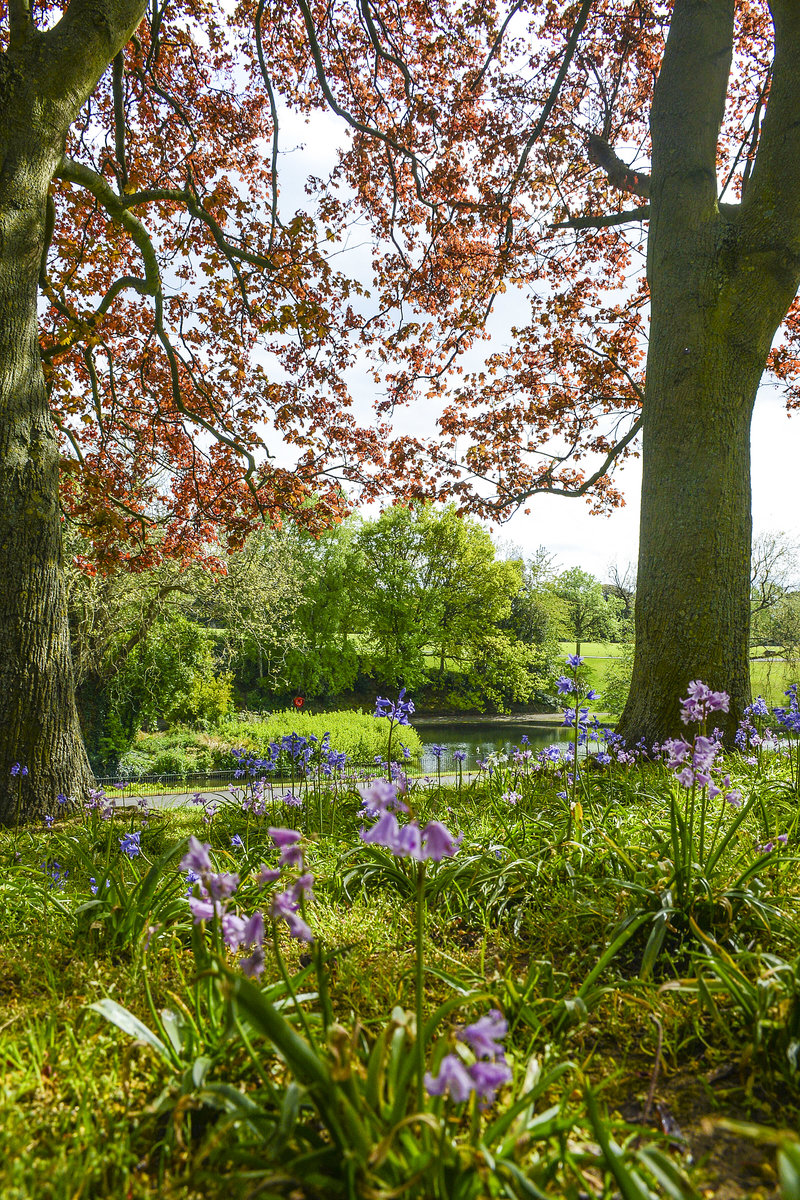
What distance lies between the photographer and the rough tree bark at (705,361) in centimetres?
459

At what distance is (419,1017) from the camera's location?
0.99 meters

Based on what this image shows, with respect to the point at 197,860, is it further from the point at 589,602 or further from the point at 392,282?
the point at 589,602

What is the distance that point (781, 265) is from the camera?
4820 mm

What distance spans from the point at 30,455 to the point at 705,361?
520 centimetres

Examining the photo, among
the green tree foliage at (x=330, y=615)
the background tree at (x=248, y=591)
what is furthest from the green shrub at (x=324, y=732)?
the green tree foliage at (x=330, y=615)

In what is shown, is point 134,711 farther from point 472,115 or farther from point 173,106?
point 472,115

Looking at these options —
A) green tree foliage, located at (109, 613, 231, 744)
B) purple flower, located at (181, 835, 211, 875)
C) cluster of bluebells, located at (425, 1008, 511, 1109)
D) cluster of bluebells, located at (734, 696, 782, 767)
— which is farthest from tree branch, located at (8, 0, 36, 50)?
green tree foliage, located at (109, 613, 231, 744)

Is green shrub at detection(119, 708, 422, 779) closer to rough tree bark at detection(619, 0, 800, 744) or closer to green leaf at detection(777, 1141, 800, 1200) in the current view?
rough tree bark at detection(619, 0, 800, 744)

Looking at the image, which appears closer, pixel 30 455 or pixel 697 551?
pixel 30 455

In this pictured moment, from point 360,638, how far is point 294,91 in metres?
23.3

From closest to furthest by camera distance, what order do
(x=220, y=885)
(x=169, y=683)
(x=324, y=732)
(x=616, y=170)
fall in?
(x=220, y=885) < (x=616, y=170) < (x=324, y=732) < (x=169, y=683)

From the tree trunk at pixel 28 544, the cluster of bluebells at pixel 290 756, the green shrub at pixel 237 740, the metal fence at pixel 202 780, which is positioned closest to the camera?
the tree trunk at pixel 28 544

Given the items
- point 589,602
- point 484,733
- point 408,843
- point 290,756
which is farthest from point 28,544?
point 589,602

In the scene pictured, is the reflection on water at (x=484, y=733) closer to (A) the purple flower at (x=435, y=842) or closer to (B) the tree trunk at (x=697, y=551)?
(B) the tree trunk at (x=697, y=551)
